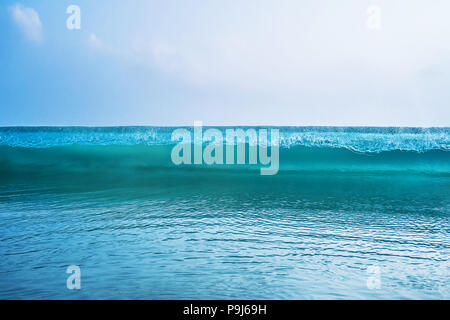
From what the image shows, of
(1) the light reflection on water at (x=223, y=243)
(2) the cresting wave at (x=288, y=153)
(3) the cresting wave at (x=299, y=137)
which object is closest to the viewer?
(1) the light reflection on water at (x=223, y=243)

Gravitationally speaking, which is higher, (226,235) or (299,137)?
(299,137)

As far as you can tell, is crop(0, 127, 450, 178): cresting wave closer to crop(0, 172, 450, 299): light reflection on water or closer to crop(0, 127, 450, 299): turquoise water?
crop(0, 127, 450, 299): turquoise water

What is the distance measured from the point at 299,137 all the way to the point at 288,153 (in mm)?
937

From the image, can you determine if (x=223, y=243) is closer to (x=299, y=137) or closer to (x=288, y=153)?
(x=288, y=153)

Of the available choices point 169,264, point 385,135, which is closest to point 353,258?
point 169,264

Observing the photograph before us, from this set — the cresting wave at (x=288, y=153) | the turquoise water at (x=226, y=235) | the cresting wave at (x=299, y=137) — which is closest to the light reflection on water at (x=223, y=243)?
the turquoise water at (x=226, y=235)

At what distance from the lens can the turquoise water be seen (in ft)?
7.93

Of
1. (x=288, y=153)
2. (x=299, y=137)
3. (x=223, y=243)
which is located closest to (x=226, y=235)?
(x=223, y=243)

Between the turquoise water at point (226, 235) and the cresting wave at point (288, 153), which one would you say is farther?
the cresting wave at point (288, 153)

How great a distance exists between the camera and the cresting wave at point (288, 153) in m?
9.44

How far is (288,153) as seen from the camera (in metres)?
10.2

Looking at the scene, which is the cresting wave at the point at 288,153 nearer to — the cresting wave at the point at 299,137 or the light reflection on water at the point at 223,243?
the cresting wave at the point at 299,137

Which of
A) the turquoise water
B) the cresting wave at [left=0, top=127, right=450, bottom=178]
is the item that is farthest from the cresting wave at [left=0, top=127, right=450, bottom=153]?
the turquoise water

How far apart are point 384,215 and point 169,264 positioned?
2547 mm
